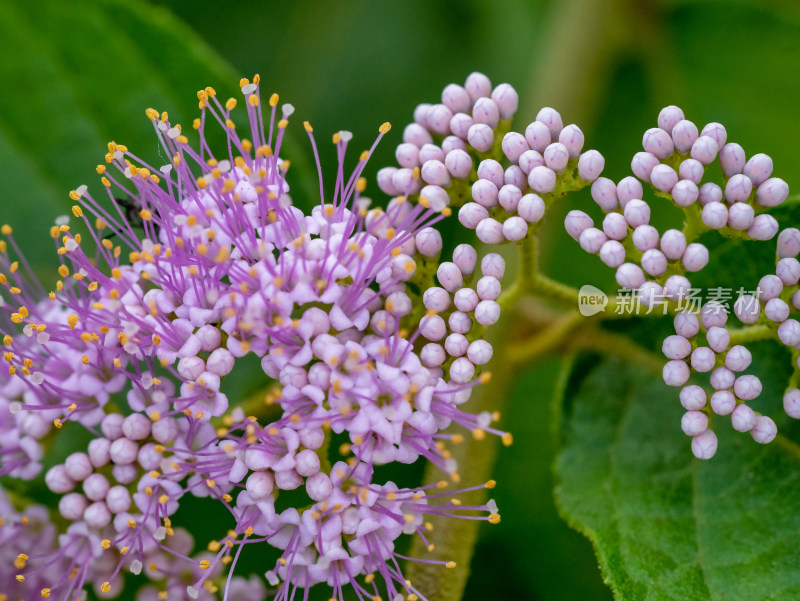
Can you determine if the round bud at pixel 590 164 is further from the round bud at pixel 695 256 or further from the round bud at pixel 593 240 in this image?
the round bud at pixel 695 256

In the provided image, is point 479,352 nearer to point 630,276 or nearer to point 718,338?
point 630,276

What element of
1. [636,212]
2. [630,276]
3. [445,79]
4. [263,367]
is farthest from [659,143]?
[445,79]

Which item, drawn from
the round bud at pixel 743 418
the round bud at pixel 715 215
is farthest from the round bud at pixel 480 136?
the round bud at pixel 743 418

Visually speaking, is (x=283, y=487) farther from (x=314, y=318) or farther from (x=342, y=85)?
(x=342, y=85)

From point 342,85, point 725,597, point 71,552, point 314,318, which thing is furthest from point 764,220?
point 342,85

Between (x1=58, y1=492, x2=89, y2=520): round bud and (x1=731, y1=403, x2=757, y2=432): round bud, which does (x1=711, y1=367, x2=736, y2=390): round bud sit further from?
(x1=58, y1=492, x2=89, y2=520): round bud

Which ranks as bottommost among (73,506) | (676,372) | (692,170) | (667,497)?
(73,506)
